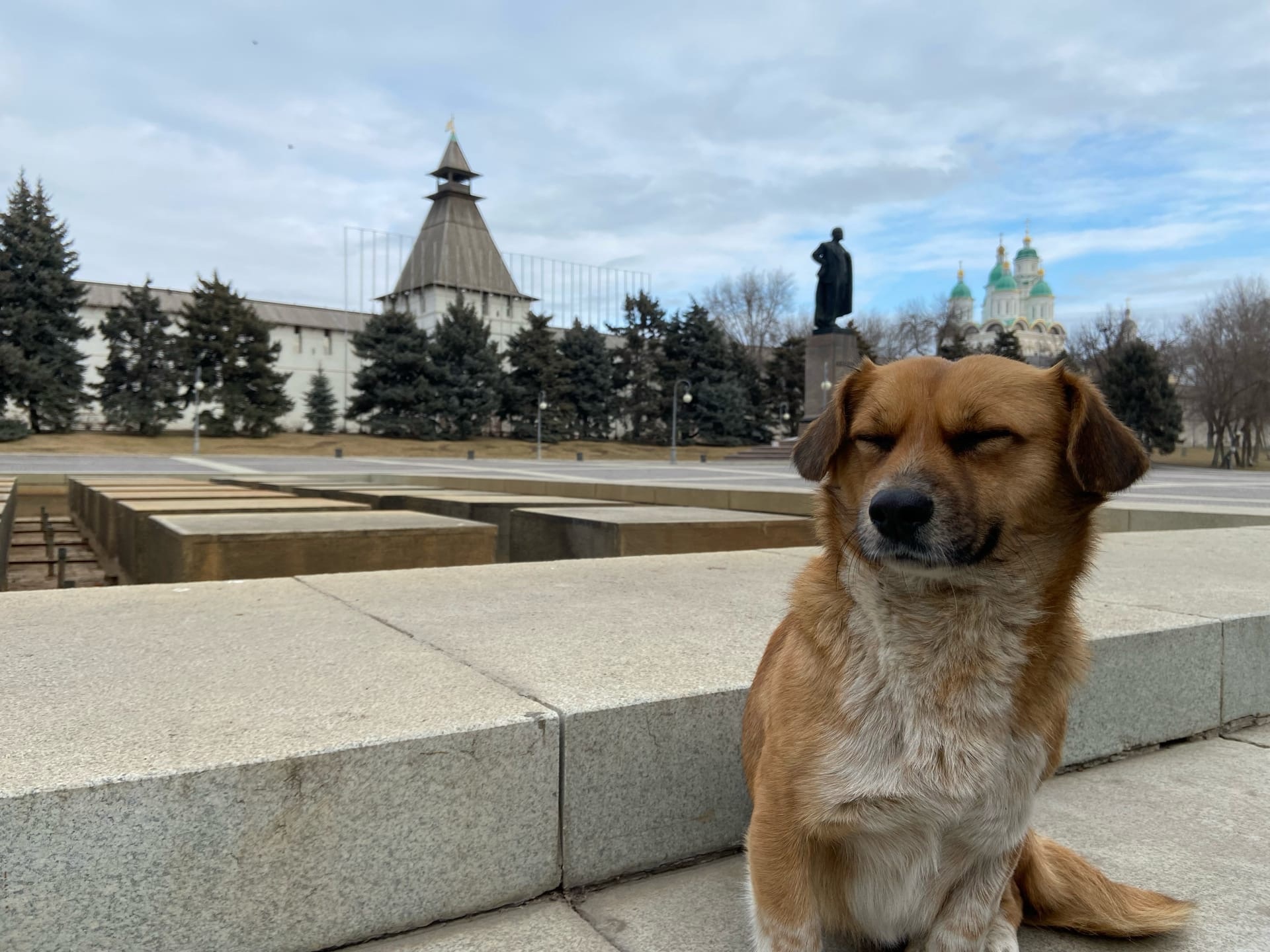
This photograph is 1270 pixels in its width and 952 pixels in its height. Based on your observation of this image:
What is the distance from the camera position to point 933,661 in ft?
5.41

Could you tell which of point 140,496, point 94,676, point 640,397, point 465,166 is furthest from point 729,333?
point 94,676

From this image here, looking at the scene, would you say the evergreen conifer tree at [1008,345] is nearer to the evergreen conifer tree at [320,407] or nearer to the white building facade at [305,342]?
the evergreen conifer tree at [320,407]

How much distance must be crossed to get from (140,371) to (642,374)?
31948 millimetres

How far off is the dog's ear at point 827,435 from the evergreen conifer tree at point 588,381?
60.3m

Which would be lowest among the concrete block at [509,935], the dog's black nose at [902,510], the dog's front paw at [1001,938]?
the concrete block at [509,935]

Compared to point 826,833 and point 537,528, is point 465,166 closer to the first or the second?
point 537,528

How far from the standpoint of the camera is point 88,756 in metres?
1.64

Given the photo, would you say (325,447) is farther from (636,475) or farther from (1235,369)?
(1235,369)

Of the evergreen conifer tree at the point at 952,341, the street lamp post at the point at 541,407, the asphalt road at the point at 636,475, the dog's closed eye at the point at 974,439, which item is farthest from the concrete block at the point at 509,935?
the evergreen conifer tree at the point at 952,341

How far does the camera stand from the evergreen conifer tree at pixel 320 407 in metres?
60.1

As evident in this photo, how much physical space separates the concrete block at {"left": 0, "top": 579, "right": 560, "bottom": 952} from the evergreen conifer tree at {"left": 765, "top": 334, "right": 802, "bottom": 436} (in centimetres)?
6189

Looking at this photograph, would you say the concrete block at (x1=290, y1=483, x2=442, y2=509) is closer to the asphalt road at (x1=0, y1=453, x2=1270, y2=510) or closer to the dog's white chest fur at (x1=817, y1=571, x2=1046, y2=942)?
the asphalt road at (x1=0, y1=453, x2=1270, y2=510)

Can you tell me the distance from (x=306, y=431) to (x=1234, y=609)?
210 ft

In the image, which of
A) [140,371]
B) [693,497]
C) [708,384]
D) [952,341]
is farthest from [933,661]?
[952,341]
